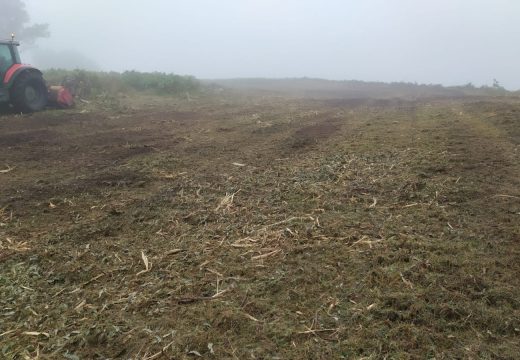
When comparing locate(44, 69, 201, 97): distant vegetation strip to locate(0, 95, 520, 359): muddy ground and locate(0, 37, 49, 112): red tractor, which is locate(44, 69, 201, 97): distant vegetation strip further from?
locate(0, 95, 520, 359): muddy ground

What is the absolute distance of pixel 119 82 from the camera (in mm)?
18312

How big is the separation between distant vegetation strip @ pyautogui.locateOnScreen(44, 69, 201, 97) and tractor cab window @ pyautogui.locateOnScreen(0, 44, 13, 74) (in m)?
3.62

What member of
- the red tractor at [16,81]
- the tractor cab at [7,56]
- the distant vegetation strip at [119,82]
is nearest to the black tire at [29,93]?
the red tractor at [16,81]

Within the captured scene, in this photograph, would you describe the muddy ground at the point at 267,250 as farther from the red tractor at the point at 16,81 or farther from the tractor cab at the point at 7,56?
the tractor cab at the point at 7,56

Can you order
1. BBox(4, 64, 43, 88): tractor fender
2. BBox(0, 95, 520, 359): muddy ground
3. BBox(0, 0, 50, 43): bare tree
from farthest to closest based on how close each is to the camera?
BBox(0, 0, 50, 43): bare tree
BBox(4, 64, 43, 88): tractor fender
BBox(0, 95, 520, 359): muddy ground

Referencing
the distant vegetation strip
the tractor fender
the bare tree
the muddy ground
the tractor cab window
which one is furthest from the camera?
the bare tree

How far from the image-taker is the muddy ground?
273 centimetres

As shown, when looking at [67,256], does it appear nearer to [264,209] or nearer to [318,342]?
[264,209]

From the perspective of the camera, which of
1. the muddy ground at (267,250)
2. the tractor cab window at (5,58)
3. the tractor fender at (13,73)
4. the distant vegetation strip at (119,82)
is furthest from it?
the distant vegetation strip at (119,82)

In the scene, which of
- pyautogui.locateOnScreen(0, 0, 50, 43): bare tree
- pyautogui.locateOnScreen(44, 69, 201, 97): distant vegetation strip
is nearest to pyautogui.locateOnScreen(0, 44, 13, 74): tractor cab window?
pyautogui.locateOnScreen(44, 69, 201, 97): distant vegetation strip

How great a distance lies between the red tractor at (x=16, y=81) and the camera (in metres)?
11.2

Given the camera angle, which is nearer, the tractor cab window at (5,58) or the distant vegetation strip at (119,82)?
the tractor cab window at (5,58)

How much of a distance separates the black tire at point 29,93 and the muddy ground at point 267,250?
4.82m

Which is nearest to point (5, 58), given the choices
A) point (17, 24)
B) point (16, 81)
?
point (16, 81)
